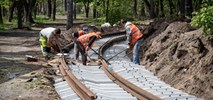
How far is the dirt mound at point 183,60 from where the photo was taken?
398 inches

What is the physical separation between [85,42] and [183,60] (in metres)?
4.09

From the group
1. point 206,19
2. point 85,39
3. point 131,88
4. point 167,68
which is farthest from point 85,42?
point 206,19

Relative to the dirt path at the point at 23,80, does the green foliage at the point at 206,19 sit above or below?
above

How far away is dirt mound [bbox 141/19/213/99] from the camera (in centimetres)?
1012

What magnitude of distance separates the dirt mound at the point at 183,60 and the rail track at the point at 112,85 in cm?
33

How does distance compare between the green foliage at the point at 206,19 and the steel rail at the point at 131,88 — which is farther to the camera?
the green foliage at the point at 206,19

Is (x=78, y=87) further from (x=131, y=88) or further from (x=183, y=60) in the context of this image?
(x=183, y=60)

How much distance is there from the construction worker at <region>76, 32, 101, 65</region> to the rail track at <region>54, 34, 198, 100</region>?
0.48 meters

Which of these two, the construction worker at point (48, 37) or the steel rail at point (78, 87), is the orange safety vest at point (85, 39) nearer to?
the construction worker at point (48, 37)

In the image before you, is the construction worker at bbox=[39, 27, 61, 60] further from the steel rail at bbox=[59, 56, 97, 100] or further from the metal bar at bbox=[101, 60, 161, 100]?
the metal bar at bbox=[101, 60, 161, 100]

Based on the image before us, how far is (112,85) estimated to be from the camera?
36.5ft

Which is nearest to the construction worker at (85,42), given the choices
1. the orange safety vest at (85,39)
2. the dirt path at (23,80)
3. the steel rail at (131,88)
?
the orange safety vest at (85,39)

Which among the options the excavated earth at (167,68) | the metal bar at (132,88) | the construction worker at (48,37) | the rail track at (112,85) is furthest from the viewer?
the construction worker at (48,37)

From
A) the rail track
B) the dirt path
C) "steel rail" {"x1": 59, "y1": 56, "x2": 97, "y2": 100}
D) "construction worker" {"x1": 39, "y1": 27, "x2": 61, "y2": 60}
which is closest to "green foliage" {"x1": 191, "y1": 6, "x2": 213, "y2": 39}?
the rail track
